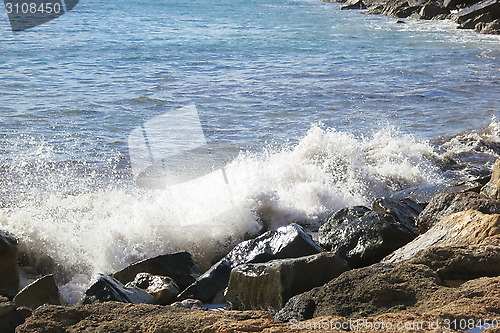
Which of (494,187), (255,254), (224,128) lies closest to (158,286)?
(255,254)

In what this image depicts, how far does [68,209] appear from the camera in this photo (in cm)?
680

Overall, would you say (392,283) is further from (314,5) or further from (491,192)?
(314,5)

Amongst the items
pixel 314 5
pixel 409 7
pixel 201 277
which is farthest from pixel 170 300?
pixel 314 5

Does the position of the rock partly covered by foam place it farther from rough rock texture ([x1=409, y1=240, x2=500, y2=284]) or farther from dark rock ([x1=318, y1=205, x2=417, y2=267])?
rough rock texture ([x1=409, y1=240, x2=500, y2=284])

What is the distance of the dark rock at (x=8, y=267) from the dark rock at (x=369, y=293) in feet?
8.44

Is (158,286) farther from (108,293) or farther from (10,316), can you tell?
(10,316)

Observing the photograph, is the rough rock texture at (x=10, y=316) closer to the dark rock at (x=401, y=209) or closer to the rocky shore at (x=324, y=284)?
the rocky shore at (x=324, y=284)

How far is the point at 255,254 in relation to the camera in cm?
508

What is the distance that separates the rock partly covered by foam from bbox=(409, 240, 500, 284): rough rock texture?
4.87 ft

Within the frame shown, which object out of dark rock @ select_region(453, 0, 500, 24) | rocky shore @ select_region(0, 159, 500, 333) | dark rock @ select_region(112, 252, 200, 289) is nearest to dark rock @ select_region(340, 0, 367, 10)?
dark rock @ select_region(453, 0, 500, 24)

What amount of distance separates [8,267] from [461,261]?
3.35 m

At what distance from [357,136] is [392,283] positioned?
23.4ft

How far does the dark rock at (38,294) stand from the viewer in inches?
176

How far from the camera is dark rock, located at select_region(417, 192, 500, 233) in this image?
536 cm
